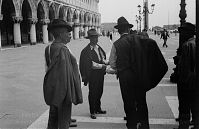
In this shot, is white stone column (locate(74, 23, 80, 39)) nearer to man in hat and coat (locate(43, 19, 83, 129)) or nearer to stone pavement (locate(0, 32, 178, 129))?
stone pavement (locate(0, 32, 178, 129))

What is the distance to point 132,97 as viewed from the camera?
491 centimetres

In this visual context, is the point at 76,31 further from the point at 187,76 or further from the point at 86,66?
the point at 187,76

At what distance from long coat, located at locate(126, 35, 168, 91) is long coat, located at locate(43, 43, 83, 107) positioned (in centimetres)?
105

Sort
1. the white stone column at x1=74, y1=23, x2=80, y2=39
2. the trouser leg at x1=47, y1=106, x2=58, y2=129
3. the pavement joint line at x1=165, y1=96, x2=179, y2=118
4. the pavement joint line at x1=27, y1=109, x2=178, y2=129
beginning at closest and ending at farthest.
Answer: the trouser leg at x1=47, y1=106, x2=58, y2=129 → the pavement joint line at x1=27, y1=109, x2=178, y2=129 → the pavement joint line at x1=165, y1=96, x2=179, y2=118 → the white stone column at x1=74, y1=23, x2=80, y2=39

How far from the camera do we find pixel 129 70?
4797 millimetres

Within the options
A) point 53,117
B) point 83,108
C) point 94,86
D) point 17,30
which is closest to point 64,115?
point 53,117

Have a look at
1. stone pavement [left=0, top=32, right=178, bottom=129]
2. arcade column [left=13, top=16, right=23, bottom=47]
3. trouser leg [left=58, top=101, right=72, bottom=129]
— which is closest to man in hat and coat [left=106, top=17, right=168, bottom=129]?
stone pavement [left=0, top=32, right=178, bottom=129]

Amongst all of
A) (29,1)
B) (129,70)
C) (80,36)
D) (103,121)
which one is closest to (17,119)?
(103,121)

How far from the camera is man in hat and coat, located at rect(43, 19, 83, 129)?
4.24 m

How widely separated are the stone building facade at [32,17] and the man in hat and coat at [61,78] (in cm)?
2478

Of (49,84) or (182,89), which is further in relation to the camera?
(182,89)

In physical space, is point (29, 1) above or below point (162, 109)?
above

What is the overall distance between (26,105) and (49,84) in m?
2.93

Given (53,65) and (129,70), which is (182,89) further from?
(53,65)
